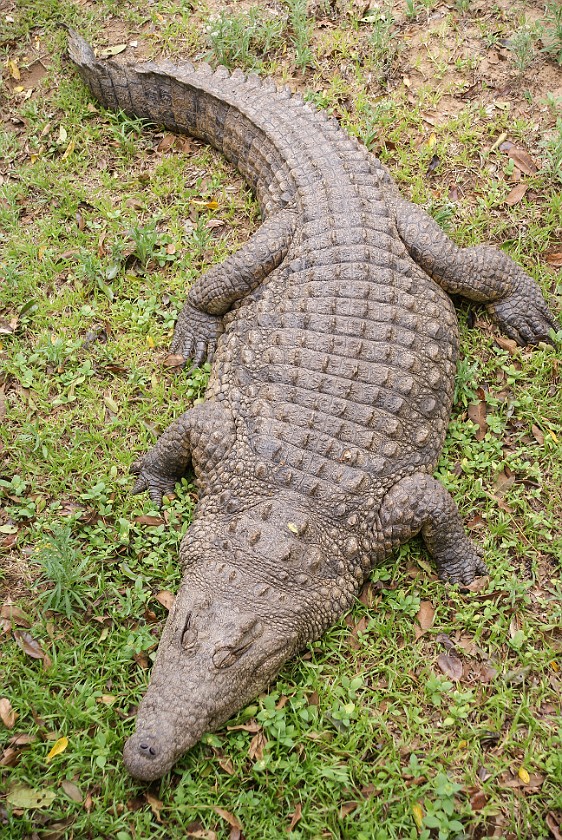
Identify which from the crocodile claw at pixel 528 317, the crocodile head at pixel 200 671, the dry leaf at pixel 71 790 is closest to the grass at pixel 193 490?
the dry leaf at pixel 71 790

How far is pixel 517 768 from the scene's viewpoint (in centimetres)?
357

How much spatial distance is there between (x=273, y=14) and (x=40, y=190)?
2674 millimetres

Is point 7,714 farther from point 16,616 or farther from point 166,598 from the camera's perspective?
point 166,598

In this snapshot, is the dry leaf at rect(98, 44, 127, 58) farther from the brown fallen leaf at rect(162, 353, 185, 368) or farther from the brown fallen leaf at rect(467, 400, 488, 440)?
the brown fallen leaf at rect(467, 400, 488, 440)

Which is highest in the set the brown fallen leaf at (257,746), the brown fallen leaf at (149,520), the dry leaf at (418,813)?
the brown fallen leaf at (149,520)

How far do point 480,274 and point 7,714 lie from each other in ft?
12.8

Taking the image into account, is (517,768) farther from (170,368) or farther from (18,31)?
(18,31)

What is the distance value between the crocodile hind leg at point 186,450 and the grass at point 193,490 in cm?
13

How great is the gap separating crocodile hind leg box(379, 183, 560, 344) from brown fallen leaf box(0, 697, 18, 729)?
142 inches

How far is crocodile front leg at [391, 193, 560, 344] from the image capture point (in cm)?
465

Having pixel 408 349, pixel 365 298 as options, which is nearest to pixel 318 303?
pixel 365 298

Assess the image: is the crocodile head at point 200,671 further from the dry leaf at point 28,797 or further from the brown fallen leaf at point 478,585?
the brown fallen leaf at point 478,585

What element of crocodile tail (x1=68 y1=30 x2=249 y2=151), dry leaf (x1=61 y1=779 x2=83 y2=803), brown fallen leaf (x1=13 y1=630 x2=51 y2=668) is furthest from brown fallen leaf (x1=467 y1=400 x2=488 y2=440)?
dry leaf (x1=61 y1=779 x2=83 y2=803)

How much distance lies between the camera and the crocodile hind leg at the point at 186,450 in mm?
4195
